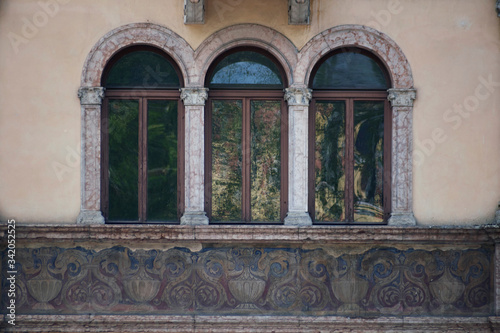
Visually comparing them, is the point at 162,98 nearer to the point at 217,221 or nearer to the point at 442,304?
the point at 217,221

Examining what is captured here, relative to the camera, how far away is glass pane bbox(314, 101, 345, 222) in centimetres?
807

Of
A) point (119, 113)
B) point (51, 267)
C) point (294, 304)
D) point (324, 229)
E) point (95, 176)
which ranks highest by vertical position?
point (119, 113)

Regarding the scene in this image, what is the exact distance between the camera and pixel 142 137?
318 inches

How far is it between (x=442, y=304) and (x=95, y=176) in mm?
4822

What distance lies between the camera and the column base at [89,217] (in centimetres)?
778

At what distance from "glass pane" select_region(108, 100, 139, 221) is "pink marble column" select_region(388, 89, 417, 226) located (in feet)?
11.2

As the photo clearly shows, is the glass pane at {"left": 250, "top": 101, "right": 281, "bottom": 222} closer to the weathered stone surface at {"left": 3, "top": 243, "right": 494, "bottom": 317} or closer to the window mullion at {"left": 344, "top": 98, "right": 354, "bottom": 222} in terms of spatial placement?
the weathered stone surface at {"left": 3, "top": 243, "right": 494, "bottom": 317}

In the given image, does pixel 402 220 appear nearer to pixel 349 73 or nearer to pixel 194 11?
pixel 349 73

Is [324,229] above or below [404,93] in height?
below

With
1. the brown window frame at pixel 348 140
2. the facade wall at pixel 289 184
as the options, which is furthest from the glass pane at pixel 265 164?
the brown window frame at pixel 348 140

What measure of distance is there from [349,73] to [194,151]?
91.5 inches

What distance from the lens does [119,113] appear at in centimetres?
807

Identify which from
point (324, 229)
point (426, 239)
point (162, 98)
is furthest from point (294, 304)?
point (162, 98)

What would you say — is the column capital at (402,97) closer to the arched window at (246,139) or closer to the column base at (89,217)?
the arched window at (246,139)
